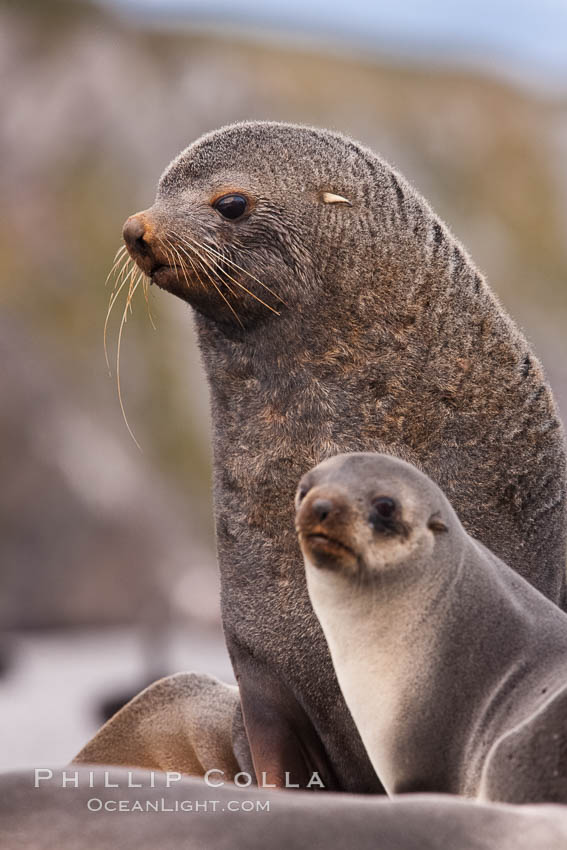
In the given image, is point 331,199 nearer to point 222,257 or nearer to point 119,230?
point 222,257

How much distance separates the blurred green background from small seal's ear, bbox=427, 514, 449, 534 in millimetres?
6127

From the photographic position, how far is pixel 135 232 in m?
3.44

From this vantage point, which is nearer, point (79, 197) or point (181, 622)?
point (181, 622)

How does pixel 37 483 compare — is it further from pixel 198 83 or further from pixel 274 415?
pixel 198 83

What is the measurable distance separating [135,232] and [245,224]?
0.32m

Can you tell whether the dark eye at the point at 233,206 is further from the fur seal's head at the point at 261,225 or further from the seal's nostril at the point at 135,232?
the seal's nostril at the point at 135,232

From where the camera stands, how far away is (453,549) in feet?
9.64

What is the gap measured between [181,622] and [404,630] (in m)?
11.8

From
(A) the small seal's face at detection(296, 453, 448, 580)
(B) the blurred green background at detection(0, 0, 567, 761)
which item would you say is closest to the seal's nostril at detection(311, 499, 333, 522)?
(A) the small seal's face at detection(296, 453, 448, 580)

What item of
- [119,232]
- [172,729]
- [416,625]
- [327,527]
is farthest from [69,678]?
[119,232]

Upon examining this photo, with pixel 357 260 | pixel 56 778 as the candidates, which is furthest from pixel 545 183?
pixel 56 778

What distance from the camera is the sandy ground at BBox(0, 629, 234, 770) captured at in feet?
24.4

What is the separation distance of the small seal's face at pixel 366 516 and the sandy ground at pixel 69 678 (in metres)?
3.83

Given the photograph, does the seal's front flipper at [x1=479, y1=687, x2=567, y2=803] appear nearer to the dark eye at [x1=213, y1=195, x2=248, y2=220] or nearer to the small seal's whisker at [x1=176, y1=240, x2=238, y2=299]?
the small seal's whisker at [x1=176, y1=240, x2=238, y2=299]
